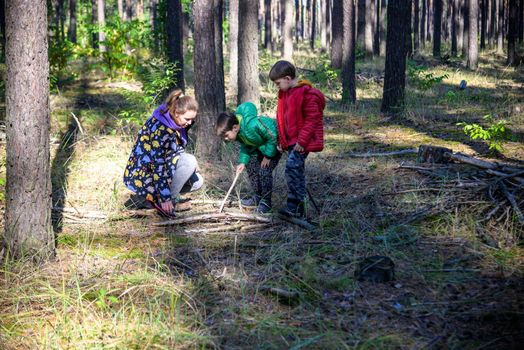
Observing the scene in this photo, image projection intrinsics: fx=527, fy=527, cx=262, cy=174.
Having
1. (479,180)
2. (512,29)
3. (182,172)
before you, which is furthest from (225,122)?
(512,29)

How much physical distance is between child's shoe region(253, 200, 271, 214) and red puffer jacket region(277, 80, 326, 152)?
2.45ft

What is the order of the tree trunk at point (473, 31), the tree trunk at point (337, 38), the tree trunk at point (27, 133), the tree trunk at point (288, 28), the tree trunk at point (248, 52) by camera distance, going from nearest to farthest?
the tree trunk at point (27, 133) < the tree trunk at point (248, 52) < the tree trunk at point (337, 38) < the tree trunk at point (473, 31) < the tree trunk at point (288, 28)

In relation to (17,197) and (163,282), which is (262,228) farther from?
(17,197)

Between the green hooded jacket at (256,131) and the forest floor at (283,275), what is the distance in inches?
34.2

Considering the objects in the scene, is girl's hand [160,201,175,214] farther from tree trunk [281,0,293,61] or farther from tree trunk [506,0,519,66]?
tree trunk [506,0,519,66]

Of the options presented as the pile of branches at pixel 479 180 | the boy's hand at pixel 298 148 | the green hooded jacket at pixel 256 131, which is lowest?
the pile of branches at pixel 479 180

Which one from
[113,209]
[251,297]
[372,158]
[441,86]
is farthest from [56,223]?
[441,86]

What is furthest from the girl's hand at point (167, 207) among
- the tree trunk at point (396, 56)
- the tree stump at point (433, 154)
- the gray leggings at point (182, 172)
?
the tree trunk at point (396, 56)

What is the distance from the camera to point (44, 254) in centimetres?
447

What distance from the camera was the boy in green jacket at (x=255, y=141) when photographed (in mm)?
5609

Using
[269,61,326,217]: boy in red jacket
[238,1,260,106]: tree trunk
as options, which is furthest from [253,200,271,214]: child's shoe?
[238,1,260,106]: tree trunk

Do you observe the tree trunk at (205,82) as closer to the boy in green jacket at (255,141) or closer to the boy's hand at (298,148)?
the boy in green jacket at (255,141)

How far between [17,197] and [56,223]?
1247mm

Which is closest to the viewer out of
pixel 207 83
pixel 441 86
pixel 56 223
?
pixel 56 223
